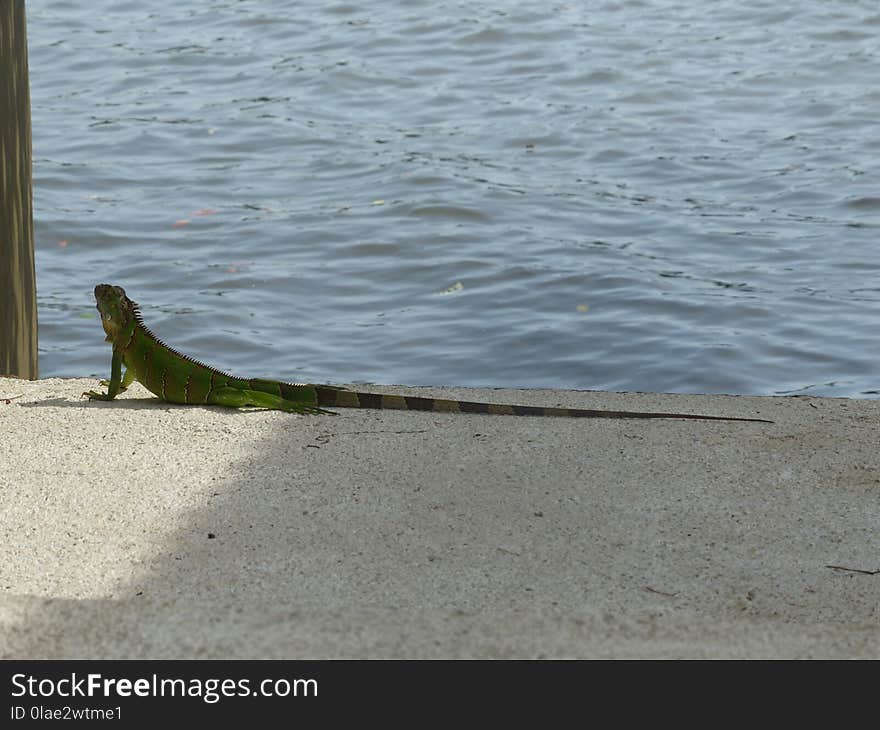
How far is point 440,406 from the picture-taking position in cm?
569

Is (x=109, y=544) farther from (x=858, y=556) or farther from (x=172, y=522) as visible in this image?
(x=858, y=556)

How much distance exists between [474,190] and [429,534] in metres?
7.26

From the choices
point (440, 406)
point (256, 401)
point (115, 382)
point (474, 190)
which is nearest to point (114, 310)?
point (115, 382)

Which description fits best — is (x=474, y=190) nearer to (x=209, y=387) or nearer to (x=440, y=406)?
→ (x=440, y=406)

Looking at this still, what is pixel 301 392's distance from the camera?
223 inches

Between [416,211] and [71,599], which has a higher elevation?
[71,599]

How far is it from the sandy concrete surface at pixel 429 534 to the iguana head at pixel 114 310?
1.05ft

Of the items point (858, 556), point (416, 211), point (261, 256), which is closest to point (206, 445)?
point (858, 556)

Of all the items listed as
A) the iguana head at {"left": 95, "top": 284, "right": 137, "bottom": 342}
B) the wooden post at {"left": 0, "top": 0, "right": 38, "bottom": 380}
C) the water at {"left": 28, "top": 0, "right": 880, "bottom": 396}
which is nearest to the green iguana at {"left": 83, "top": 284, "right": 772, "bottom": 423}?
the iguana head at {"left": 95, "top": 284, "right": 137, "bottom": 342}

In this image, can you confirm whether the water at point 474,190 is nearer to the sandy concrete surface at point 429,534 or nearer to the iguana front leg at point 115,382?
the iguana front leg at point 115,382

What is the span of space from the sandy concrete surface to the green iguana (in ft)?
0.27

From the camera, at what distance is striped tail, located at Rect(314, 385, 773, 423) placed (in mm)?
5625

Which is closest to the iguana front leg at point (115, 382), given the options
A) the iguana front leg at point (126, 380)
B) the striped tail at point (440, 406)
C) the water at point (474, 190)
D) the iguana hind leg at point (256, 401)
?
the iguana front leg at point (126, 380)

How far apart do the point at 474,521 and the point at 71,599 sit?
127 centimetres
